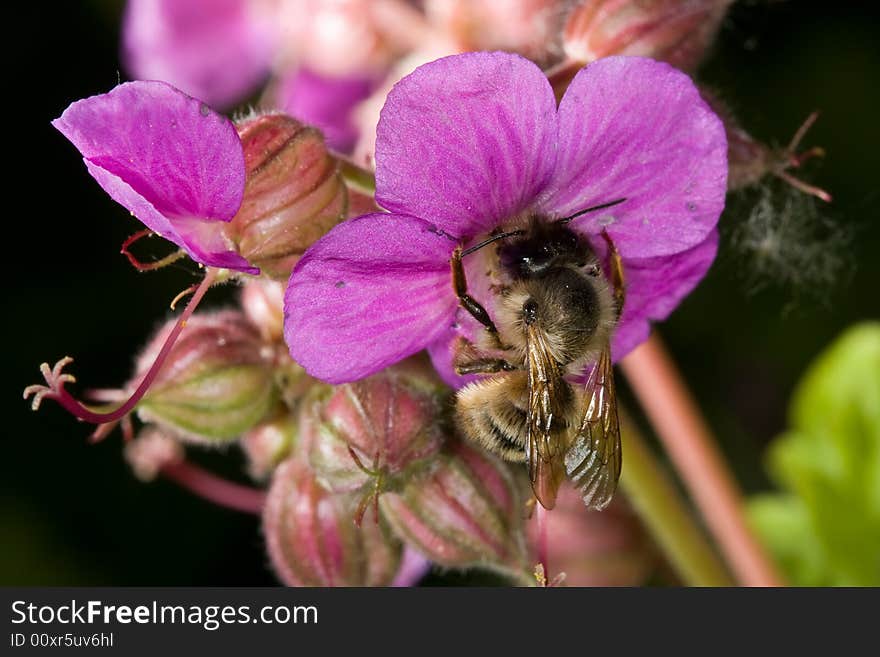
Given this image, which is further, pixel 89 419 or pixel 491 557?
pixel 491 557

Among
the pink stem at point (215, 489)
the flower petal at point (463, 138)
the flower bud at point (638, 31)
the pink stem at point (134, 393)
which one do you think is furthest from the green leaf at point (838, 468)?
the pink stem at point (134, 393)

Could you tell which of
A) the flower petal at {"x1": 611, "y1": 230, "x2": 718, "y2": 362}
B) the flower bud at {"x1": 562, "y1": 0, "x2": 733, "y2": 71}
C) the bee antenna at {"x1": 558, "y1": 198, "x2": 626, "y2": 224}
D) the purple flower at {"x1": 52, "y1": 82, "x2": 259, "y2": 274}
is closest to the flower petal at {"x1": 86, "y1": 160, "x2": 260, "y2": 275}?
the purple flower at {"x1": 52, "y1": 82, "x2": 259, "y2": 274}

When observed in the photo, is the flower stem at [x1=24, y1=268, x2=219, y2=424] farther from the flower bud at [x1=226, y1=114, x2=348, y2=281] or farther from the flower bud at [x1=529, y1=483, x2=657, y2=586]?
the flower bud at [x1=529, y1=483, x2=657, y2=586]

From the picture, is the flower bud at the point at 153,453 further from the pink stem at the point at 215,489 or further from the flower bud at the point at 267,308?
the flower bud at the point at 267,308

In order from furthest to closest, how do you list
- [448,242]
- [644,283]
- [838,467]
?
[838,467]
[644,283]
[448,242]

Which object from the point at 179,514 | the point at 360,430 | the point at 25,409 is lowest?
the point at 179,514

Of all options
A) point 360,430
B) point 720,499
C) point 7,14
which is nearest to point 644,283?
point 360,430

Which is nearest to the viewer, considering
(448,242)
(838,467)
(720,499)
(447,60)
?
(447,60)

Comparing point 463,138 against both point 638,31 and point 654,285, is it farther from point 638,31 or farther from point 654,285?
point 638,31

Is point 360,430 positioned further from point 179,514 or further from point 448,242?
point 179,514
